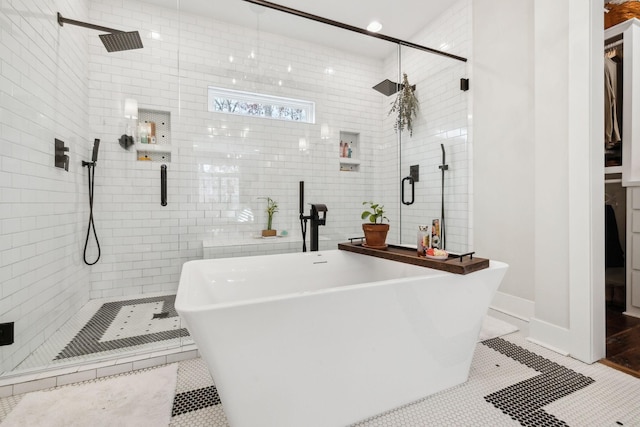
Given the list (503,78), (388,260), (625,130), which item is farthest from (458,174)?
(388,260)

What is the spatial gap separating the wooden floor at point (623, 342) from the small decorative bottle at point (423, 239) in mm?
1378

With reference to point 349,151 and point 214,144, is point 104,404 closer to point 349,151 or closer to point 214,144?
point 214,144

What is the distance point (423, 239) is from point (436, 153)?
1.74 m

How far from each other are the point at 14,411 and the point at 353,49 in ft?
12.6

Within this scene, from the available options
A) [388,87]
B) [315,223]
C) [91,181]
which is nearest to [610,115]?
[388,87]

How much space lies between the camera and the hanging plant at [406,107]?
3416mm

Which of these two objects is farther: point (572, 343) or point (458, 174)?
point (458, 174)

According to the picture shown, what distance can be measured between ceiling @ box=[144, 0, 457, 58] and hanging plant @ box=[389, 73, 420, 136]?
1.46 ft

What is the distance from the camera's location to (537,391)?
1626 millimetres

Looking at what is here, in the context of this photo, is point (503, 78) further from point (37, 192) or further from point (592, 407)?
point (37, 192)

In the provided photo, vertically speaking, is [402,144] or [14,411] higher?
[402,144]

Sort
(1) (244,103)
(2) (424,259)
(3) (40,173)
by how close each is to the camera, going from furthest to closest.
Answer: (1) (244,103) → (3) (40,173) → (2) (424,259)

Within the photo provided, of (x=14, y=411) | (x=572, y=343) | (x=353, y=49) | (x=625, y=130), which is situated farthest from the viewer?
(x=353, y=49)

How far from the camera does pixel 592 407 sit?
4.91ft
